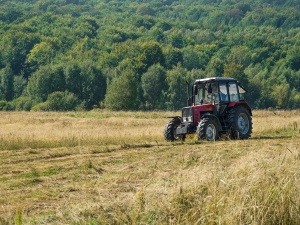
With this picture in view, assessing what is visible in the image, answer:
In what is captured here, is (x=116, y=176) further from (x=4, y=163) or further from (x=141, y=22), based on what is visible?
(x=141, y=22)

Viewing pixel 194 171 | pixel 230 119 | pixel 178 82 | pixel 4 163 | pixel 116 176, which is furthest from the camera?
pixel 178 82

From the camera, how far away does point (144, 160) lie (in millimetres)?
14344

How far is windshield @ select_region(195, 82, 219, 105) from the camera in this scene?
2039 cm

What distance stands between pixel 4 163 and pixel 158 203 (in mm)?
7152

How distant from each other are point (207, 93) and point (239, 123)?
1.51 metres

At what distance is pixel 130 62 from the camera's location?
87.9 m

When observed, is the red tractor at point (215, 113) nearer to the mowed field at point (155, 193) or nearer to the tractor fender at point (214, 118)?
the tractor fender at point (214, 118)

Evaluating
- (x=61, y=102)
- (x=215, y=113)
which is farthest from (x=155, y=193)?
(x=61, y=102)

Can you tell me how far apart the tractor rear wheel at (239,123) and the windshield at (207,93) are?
0.74 metres

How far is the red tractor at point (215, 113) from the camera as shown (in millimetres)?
19922

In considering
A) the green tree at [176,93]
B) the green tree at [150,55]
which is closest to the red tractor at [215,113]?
the green tree at [176,93]

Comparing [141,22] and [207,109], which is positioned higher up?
[141,22]

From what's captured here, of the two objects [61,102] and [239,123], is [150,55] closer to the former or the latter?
[61,102]

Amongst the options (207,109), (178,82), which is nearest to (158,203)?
(207,109)
